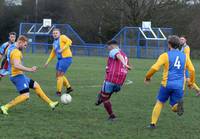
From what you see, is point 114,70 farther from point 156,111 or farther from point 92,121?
point 156,111

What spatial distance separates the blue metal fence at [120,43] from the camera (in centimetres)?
4684

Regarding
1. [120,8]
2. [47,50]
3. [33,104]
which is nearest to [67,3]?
[120,8]

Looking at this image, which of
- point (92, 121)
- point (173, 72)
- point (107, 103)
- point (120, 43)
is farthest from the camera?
point (120, 43)

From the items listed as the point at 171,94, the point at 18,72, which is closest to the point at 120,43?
the point at 18,72

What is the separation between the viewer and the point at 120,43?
4856 cm

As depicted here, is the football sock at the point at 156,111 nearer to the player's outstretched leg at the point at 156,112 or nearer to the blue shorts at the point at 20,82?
the player's outstretched leg at the point at 156,112

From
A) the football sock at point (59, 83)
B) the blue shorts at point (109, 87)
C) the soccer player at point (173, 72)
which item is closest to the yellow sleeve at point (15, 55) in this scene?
the blue shorts at point (109, 87)

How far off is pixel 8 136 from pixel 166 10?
52.4 metres

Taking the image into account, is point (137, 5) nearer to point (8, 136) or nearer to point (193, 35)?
point (193, 35)

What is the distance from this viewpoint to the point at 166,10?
194 feet

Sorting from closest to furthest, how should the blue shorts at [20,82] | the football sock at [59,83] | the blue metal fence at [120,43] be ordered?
the blue shorts at [20,82] → the football sock at [59,83] → the blue metal fence at [120,43]

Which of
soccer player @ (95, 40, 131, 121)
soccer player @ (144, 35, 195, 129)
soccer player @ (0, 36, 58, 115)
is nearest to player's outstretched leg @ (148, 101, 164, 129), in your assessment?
soccer player @ (144, 35, 195, 129)

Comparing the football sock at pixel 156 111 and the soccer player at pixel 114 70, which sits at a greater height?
the soccer player at pixel 114 70

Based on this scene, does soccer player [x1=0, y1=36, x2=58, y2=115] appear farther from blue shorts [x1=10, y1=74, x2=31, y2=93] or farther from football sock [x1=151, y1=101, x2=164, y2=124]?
football sock [x1=151, y1=101, x2=164, y2=124]
